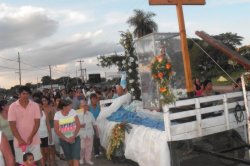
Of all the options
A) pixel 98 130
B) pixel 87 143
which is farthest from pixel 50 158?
pixel 98 130

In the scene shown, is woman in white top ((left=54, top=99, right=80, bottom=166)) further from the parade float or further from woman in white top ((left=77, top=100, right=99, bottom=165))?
woman in white top ((left=77, top=100, right=99, bottom=165))

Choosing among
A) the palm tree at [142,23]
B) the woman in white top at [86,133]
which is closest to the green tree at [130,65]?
the woman in white top at [86,133]

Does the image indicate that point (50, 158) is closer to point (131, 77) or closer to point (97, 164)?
point (97, 164)

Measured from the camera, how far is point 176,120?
813 centimetres

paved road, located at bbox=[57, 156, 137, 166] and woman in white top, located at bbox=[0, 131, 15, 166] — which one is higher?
woman in white top, located at bbox=[0, 131, 15, 166]

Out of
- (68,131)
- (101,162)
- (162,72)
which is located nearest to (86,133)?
(101,162)

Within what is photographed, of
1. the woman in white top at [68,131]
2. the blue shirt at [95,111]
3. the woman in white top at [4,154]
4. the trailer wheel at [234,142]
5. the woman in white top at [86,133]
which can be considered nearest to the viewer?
the woman in white top at [4,154]

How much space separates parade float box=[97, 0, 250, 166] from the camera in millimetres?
7047

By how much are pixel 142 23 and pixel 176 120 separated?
4988 centimetres

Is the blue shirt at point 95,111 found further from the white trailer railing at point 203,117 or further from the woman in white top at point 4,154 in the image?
the woman in white top at point 4,154

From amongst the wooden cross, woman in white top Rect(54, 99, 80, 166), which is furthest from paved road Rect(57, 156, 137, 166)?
the wooden cross

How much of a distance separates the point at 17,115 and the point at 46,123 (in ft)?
6.53

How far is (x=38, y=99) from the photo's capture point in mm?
9297

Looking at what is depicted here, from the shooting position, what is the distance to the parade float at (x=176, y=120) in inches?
277
